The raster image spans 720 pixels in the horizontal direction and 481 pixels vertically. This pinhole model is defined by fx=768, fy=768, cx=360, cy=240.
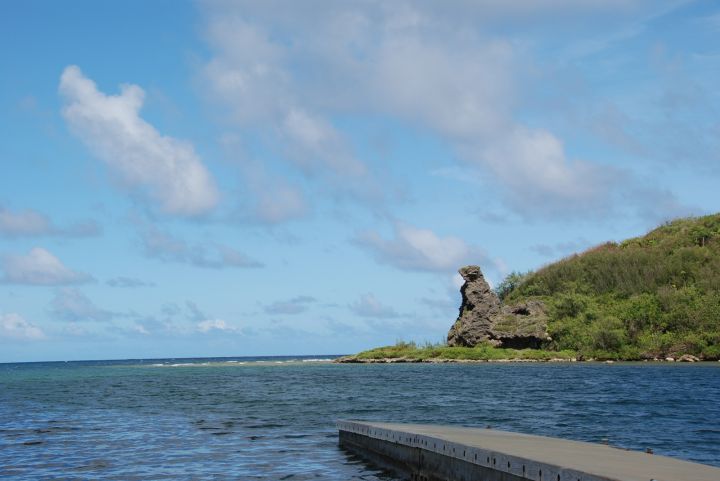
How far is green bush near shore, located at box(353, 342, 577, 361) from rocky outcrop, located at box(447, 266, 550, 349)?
6.62ft

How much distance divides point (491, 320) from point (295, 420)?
87766 mm

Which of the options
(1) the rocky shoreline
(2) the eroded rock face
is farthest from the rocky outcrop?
(1) the rocky shoreline

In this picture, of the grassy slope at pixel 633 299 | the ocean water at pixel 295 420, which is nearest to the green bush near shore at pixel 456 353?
the grassy slope at pixel 633 299

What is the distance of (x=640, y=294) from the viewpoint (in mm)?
117750

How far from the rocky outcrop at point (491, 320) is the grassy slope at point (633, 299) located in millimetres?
2281

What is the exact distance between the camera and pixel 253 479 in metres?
23.2

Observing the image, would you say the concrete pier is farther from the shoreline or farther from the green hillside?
the green hillside

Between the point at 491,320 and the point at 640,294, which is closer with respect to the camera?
the point at 640,294

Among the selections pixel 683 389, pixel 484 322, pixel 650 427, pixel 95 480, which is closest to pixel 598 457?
pixel 95 480

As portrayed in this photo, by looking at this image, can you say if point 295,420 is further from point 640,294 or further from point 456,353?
point 640,294

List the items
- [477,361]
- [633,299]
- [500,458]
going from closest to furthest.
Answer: [500,458] < [633,299] < [477,361]

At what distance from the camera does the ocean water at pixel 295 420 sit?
26031 millimetres

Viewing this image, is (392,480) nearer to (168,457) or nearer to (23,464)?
(168,457)

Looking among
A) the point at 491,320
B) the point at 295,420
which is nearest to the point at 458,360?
the point at 491,320
